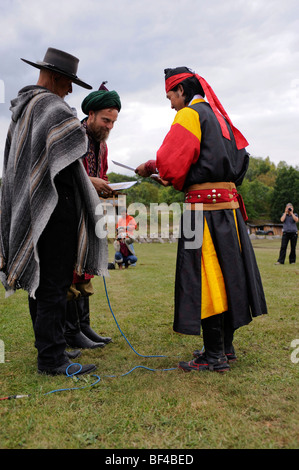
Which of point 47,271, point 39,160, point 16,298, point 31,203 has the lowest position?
point 16,298

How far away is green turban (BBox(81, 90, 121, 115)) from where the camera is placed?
353cm

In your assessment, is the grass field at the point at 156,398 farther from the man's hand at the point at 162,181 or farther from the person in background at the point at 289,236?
the person in background at the point at 289,236

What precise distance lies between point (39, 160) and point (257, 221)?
58.2 meters

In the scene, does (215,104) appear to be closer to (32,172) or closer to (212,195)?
(212,195)

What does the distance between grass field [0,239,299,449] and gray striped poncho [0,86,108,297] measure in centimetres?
77

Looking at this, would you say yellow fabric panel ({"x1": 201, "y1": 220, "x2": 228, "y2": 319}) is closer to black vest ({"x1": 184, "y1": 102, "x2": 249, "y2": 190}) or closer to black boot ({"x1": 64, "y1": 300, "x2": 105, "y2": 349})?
black vest ({"x1": 184, "y1": 102, "x2": 249, "y2": 190})

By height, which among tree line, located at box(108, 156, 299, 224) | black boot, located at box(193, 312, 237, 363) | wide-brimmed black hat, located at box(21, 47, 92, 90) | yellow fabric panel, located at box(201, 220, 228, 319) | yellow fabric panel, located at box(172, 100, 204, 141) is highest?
tree line, located at box(108, 156, 299, 224)

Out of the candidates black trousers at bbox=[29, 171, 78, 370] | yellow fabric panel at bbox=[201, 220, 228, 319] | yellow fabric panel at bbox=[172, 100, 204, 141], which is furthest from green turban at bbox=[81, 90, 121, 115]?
yellow fabric panel at bbox=[201, 220, 228, 319]

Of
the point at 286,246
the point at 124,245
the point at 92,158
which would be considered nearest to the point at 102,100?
the point at 92,158

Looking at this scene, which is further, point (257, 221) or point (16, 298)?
point (257, 221)

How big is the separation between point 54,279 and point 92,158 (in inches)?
53.4
